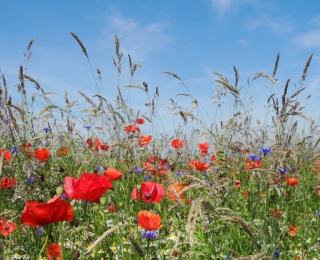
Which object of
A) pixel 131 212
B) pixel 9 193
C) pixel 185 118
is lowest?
pixel 131 212

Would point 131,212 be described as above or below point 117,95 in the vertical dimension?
below

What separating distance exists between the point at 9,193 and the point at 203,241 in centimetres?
196

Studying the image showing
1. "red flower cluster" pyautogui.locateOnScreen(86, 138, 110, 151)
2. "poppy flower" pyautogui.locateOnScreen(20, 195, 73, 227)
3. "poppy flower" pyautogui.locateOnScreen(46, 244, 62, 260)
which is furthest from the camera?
"red flower cluster" pyautogui.locateOnScreen(86, 138, 110, 151)

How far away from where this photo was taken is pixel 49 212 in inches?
50.4

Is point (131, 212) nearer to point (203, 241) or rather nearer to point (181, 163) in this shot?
point (203, 241)

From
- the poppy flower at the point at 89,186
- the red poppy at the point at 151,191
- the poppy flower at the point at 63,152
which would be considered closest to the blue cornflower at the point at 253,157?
the red poppy at the point at 151,191

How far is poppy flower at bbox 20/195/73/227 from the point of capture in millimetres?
1265

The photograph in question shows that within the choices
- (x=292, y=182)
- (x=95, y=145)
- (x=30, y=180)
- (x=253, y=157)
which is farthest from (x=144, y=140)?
(x=292, y=182)

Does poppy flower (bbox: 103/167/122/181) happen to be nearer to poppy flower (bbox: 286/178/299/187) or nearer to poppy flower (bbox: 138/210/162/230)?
poppy flower (bbox: 138/210/162/230)

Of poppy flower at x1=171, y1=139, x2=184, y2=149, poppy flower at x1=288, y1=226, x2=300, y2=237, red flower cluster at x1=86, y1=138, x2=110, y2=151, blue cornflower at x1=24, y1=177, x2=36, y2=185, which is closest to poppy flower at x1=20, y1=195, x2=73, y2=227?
blue cornflower at x1=24, y1=177, x2=36, y2=185

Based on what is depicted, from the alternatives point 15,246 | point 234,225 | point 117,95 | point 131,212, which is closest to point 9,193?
point 15,246

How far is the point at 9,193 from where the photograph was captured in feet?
11.0

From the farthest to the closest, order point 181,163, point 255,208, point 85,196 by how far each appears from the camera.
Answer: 1. point 181,163
2. point 255,208
3. point 85,196

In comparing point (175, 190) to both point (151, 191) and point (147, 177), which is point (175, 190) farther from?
point (147, 177)
